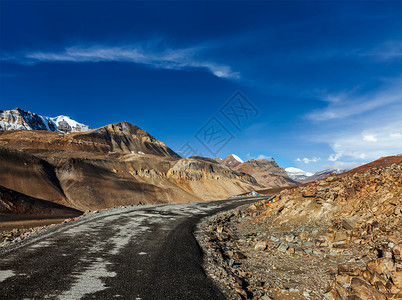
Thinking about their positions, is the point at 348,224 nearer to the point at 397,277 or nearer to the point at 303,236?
the point at 303,236

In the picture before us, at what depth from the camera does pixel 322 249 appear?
973 centimetres

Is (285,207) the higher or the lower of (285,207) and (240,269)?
the higher

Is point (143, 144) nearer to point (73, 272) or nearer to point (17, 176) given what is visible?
point (17, 176)

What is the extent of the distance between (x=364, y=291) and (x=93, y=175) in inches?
2950

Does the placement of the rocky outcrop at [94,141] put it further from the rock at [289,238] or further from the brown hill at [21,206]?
the rock at [289,238]

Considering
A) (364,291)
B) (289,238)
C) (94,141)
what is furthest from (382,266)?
(94,141)

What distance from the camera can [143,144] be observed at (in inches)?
6644

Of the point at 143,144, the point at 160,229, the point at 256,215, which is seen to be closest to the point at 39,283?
the point at 160,229

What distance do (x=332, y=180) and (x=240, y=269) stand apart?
13.1 metres

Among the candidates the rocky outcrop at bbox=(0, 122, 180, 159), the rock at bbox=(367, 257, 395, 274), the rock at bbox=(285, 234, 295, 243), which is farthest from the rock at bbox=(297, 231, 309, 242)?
the rocky outcrop at bbox=(0, 122, 180, 159)

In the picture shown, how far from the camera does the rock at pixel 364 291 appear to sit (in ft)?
18.6

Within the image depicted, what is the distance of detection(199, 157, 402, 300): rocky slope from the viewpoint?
21.6ft

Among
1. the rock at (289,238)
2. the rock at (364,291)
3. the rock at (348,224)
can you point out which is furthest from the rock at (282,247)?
the rock at (364,291)

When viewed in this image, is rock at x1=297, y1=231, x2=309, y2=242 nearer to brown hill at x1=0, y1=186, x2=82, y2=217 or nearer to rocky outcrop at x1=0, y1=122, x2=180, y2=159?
brown hill at x1=0, y1=186, x2=82, y2=217
